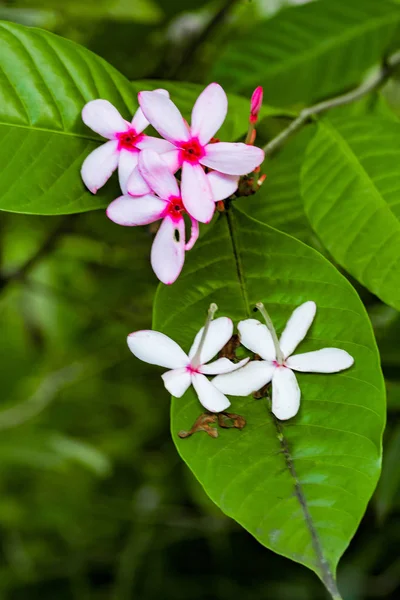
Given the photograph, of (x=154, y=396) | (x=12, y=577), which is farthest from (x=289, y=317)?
(x=12, y=577)

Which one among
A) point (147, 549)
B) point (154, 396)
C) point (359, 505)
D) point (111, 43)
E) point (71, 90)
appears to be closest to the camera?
point (359, 505)

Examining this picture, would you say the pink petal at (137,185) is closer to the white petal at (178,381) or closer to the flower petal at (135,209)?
the flower petal at (135,209)

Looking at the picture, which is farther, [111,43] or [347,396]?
[111,43]

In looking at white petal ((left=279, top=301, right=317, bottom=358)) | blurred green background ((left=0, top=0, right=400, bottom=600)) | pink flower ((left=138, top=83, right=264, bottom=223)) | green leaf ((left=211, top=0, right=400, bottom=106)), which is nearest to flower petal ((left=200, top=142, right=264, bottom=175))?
pink flower ((left=138, top=83, right=264, bottom=223))

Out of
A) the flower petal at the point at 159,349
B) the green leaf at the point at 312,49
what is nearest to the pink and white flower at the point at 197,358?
the flower petal at the point at 159,349

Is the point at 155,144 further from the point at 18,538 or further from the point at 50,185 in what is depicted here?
the point at 18,538

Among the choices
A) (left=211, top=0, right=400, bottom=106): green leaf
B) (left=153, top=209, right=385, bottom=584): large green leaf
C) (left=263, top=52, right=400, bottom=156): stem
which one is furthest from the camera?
(left=211, top=0, right=400, bottom=106): green leaf

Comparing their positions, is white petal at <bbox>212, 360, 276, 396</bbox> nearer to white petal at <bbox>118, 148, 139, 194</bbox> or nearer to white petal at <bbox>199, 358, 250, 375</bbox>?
white petal at <bbox>199, 358, 250, 375</bbox>
